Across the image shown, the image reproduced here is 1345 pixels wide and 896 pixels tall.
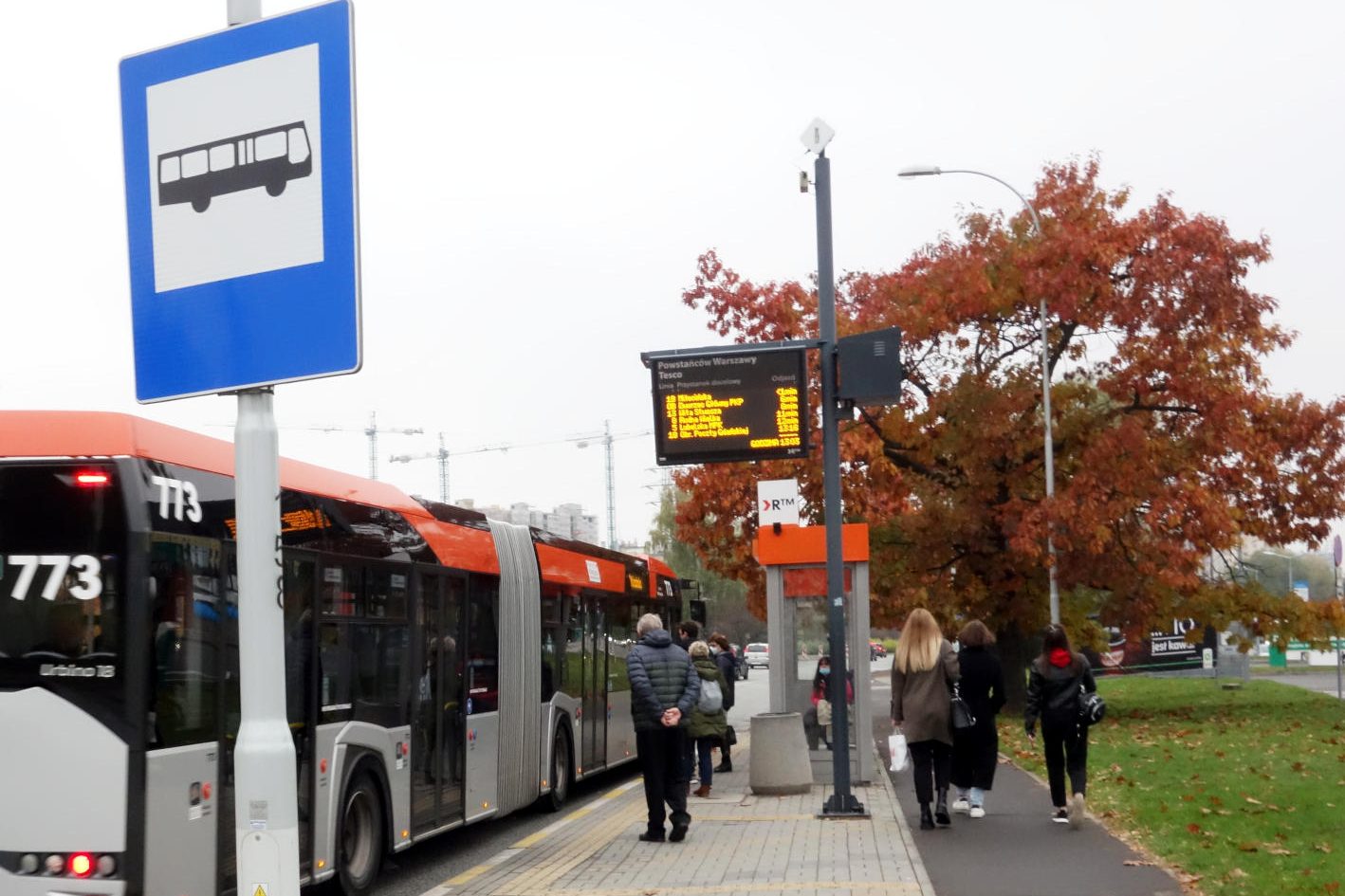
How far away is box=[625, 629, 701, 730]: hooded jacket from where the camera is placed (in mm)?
13133

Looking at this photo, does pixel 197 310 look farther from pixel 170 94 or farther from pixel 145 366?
pixel 170 94

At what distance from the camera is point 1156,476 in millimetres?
28031

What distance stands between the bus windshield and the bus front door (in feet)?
15.1

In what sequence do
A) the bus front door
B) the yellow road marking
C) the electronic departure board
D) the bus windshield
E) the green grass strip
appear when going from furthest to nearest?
the electronic departure board, the bus front door, the green grass strip, the yellow road marking, the bus windshield

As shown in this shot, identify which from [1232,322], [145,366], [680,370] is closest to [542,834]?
[680,370]

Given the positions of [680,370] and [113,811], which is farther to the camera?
[680,370]

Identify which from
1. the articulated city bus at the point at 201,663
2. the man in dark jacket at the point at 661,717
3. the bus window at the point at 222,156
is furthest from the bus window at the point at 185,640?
the man in dark jacket at the point at 661,717

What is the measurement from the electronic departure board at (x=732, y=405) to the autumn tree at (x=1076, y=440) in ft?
40.0

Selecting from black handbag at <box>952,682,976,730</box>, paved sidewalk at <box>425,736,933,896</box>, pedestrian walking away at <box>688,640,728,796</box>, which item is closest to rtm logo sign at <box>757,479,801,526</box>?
pedestrian walking away at <box>688,640,728,796</box>

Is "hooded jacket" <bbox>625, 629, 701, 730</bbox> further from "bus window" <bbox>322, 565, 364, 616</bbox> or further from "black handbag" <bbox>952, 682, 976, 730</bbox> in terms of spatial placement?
"bus window" <bbox>322, 565, 364, 616</bbox>

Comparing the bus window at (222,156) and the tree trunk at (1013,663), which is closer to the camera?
the bus window at (222,156)

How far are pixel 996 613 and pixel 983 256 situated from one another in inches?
269

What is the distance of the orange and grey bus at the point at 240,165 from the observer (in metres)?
3.99

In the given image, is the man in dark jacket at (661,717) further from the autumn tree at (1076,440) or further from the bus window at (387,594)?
the autumn tree at (1076,440)
